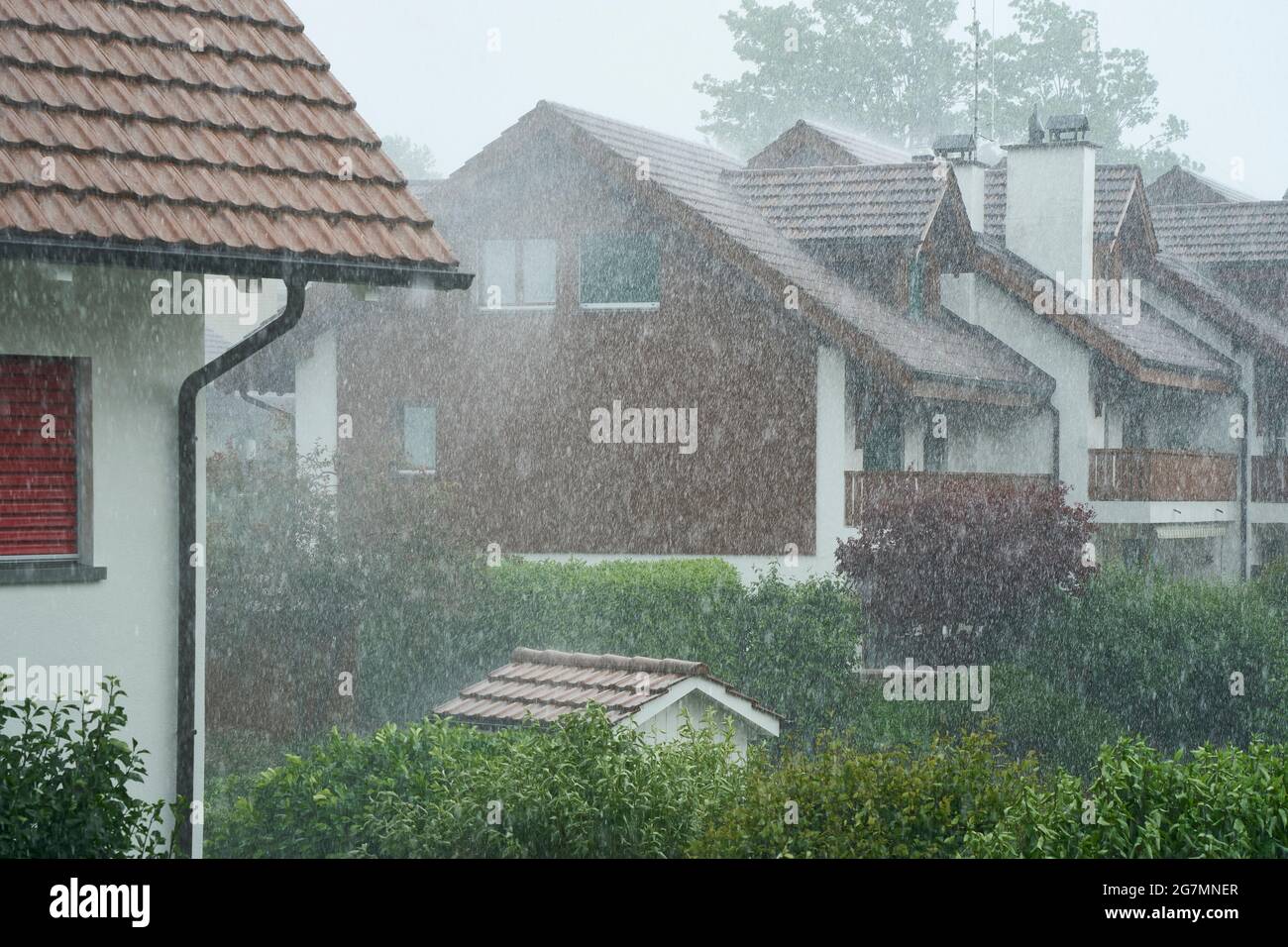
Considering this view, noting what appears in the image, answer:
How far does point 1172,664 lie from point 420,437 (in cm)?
2379

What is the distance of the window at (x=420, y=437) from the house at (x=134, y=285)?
17.0 meters

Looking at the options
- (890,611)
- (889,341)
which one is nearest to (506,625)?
(890,611)

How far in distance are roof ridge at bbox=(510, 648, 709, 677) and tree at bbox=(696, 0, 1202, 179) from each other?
185 feet

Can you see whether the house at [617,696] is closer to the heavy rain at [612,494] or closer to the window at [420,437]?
the heavy rain at [612,494]

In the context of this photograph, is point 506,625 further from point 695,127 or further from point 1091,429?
point 695,127

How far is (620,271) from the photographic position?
24.8m

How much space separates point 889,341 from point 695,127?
48.5 meters

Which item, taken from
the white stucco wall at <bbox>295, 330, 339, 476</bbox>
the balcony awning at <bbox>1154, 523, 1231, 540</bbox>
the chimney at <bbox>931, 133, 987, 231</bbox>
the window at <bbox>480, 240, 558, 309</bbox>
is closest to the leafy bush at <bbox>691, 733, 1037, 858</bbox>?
the window at <bbox>480, 240, 558, 309</bbox>

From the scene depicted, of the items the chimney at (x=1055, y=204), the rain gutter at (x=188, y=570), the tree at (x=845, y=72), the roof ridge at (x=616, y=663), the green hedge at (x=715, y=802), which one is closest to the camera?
the green hedge at (x=715, y=802)

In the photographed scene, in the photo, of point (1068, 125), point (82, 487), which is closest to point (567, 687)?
point (82, 487)

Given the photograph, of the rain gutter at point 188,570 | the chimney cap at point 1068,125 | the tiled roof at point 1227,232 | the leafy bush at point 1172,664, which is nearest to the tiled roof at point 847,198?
the chimney cap at point 1068,125

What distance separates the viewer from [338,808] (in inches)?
354

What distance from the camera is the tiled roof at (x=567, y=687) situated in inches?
440

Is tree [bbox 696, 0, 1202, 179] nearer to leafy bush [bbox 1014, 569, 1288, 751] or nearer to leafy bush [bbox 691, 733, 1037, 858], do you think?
leafy bush [bbox 1014, 569, 1288, 751]
